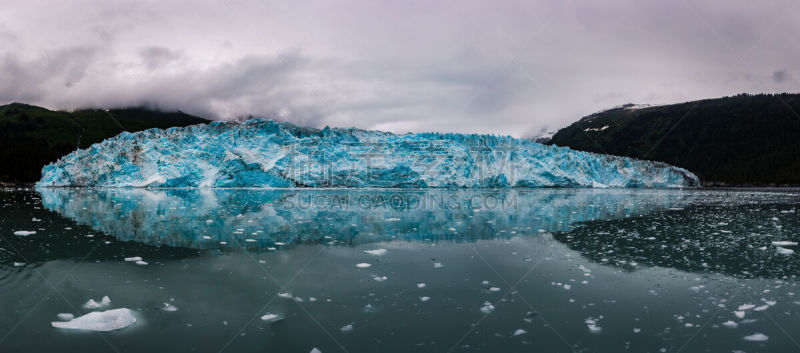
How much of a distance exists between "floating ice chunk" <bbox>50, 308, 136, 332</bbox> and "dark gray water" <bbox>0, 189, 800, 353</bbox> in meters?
0.09

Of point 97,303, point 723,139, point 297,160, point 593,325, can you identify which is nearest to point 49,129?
point 297,160

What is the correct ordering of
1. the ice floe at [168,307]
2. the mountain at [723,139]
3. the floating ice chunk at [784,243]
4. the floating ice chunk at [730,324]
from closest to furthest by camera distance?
the floating ice chunk at [730,324], the ice floe at [168,307], the floating ice chunk at [784,243], the mountain at [723,139]

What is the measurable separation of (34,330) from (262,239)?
4.85m

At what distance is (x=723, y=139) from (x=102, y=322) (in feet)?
473

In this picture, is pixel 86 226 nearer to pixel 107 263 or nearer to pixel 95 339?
pixel 107 263

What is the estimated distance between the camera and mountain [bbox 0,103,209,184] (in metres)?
59.6

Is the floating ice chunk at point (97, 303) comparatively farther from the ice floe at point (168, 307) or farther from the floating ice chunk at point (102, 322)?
the ice floe at point (168, 307)

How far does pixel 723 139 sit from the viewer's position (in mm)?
114938

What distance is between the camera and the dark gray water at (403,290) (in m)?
3.55

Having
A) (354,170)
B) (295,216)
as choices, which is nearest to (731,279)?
(295,216)

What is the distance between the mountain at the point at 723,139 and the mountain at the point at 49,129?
395 feet

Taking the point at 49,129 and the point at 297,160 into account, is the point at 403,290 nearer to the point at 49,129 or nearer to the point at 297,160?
the point at 297,160

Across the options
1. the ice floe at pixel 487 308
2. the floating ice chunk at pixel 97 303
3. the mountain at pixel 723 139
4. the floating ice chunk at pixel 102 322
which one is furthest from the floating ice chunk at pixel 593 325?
the mountain at pixel 723 139

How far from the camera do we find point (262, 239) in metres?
8.45
